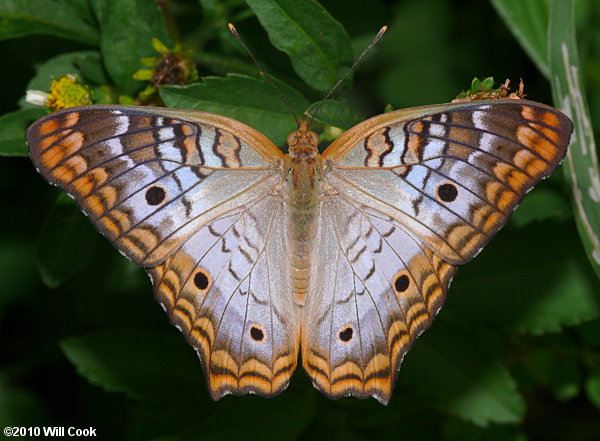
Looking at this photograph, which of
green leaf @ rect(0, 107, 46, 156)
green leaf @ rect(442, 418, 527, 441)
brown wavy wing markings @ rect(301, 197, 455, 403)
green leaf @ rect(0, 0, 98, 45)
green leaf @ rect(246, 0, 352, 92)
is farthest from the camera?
green leaf @ rect(442, 418, 527, 441)

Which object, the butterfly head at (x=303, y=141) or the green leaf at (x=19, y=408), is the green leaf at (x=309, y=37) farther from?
the green leaf at (x=19, y=408)

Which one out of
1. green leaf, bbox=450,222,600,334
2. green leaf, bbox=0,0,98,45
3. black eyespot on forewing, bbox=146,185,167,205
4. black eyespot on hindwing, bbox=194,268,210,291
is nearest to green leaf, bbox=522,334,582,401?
green leaf, bbox=450,222,600,334

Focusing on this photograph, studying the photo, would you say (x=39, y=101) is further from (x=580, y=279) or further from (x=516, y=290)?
(x=580, y=279)

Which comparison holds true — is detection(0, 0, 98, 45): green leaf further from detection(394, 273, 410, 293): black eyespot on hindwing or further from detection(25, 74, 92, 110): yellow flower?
detection(394, 273, 410, 293): black eyespot on hindwing

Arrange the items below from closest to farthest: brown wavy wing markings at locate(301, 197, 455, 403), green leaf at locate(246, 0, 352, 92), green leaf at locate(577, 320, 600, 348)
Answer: brown wavy wing markings at locate(301, 197, 455, 403) < green leaf at locate(246, 0, 352, 92) < green leaf at locate(577, 320, 600, 348)

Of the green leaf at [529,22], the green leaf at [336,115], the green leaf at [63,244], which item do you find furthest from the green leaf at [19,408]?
the green leaf at [529,22]

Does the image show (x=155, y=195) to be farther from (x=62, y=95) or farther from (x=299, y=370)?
(x=299, y=370)
